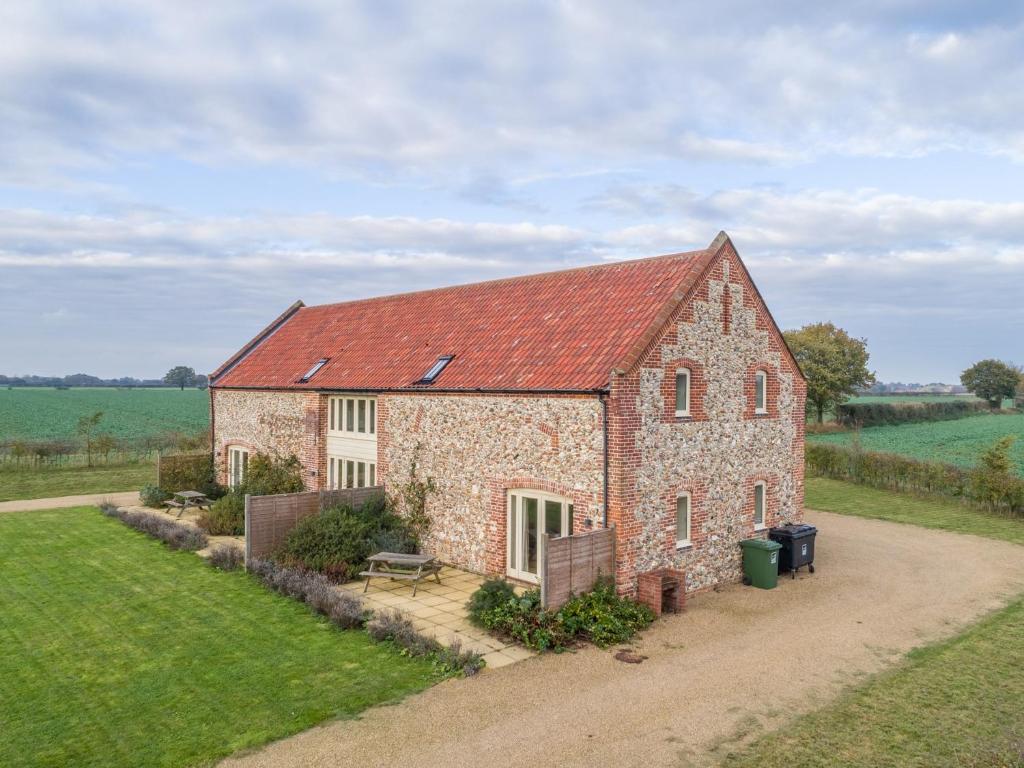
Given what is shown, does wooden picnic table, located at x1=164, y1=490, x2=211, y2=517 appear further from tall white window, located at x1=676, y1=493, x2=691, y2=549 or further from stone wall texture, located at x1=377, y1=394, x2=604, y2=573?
tall white window, located at x1=676, y1=493, x2=691, y2=549

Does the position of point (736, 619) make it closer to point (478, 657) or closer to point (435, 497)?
point (478, 657)

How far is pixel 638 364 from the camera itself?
43.9 ft

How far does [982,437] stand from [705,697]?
54.8m

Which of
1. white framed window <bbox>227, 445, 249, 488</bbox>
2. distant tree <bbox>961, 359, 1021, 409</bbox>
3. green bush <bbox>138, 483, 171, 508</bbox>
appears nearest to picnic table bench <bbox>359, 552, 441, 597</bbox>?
white framed window <bbox>227, 445, 249, 488</bbox>

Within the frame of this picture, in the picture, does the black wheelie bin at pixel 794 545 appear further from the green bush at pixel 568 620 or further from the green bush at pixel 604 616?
the green bush at pixel 568 620

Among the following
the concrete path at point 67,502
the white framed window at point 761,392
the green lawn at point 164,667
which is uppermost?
the white framed window at point 761,392

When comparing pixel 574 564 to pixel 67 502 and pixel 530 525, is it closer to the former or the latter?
pixel 530 525

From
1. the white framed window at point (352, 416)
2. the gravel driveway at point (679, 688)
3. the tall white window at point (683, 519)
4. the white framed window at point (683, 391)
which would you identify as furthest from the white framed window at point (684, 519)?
the white framed window at point (352, 416)

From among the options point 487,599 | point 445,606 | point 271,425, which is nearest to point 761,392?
point 487,599

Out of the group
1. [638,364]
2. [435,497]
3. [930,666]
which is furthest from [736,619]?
[435,497]

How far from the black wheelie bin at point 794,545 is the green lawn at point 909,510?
29.7 ft

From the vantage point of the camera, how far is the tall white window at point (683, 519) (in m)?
14.5

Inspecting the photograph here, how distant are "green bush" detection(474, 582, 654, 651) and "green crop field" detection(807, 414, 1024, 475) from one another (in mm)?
Result: 24572

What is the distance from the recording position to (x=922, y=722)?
8.92m
